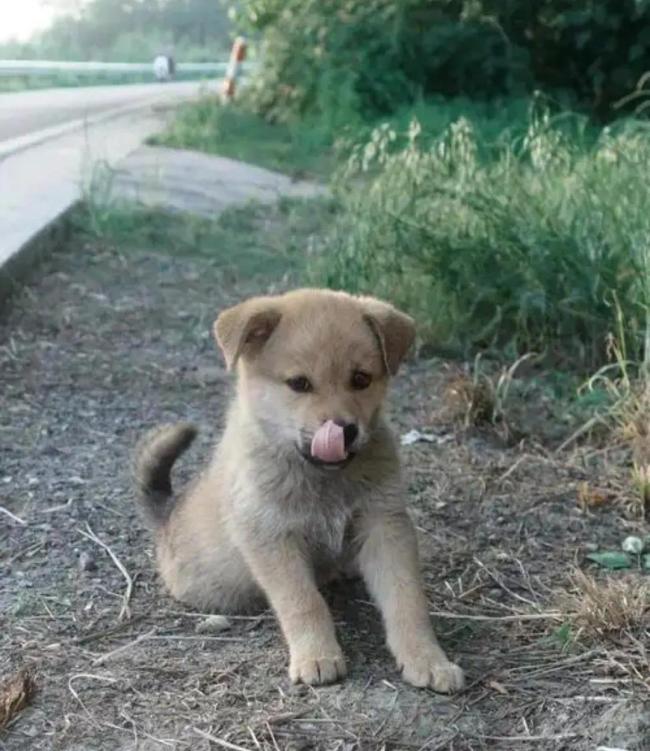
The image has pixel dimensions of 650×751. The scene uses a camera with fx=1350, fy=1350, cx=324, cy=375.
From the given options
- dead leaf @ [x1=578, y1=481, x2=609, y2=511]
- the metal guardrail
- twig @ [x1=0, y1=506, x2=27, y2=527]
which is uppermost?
twig @ [x1=0, y1=506, x2=27, y2=527]

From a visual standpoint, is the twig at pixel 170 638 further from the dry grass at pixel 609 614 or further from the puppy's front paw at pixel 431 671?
the dry grass at pixel 609 614

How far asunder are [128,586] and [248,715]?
79 cm

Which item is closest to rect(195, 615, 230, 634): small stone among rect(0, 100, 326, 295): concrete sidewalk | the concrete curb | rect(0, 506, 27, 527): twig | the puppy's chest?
the puppy's chest

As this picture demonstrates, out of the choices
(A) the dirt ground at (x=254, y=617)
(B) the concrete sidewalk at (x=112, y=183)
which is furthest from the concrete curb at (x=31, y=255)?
(A) the dirt ground at (x=254, y=617)

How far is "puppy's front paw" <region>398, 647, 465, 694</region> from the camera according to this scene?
287cm

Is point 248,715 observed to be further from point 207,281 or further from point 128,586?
point 207,281

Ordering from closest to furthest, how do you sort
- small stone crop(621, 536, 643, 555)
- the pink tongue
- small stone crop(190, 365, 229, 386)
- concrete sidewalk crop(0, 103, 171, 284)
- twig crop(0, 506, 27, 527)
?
the pink tongue
small stone crop(621, 536, 643, 555)
twig crop(0, 506, 27, 527)
small stone crop(190, 365, 229, 386)
concrete sidewalk crop(0, 103, 171, 284)

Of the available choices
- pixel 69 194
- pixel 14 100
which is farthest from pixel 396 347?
pixel 14 100

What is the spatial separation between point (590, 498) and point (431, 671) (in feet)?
4.44

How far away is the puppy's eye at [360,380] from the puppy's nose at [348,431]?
0.44ft

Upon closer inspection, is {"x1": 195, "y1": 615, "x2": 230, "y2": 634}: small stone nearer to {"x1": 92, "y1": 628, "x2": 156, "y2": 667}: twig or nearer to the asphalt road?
{"x1": 92, "y1": 628, "x2": 156, "y2": 667}: twig

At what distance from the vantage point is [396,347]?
3.21 meters

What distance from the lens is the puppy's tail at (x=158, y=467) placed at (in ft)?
12.0

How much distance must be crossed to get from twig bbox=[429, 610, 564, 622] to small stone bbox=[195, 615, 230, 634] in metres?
0.51
